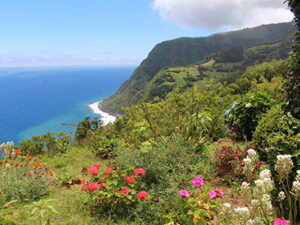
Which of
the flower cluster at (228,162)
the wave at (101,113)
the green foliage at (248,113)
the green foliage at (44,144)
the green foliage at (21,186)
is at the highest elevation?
the green foliage at (248,113)

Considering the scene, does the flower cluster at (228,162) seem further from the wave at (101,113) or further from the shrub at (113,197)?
the wave at (101,113)

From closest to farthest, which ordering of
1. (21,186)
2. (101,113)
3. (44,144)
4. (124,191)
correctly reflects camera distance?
(124,191)
(21,186)
(44,144)
(101,113)

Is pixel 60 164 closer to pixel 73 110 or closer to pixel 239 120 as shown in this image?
pixel 239 120

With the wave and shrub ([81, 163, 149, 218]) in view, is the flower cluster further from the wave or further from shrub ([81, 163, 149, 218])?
the wave

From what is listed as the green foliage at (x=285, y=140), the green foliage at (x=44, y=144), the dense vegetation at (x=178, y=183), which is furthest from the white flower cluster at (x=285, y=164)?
the green foliage at (x=44, y=144)

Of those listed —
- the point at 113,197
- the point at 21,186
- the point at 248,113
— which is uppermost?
the point at 248,113

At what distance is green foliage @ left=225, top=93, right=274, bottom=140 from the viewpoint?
630 cm

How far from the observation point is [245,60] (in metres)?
154

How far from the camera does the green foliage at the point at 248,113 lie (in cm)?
630

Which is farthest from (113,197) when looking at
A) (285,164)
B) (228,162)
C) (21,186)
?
(285,164)

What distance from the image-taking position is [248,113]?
20.9 feet

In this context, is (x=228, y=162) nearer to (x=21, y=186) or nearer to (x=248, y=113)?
(x=248, y=113)

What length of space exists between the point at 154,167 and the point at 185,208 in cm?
120

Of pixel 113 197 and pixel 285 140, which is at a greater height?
pixel 285 140
